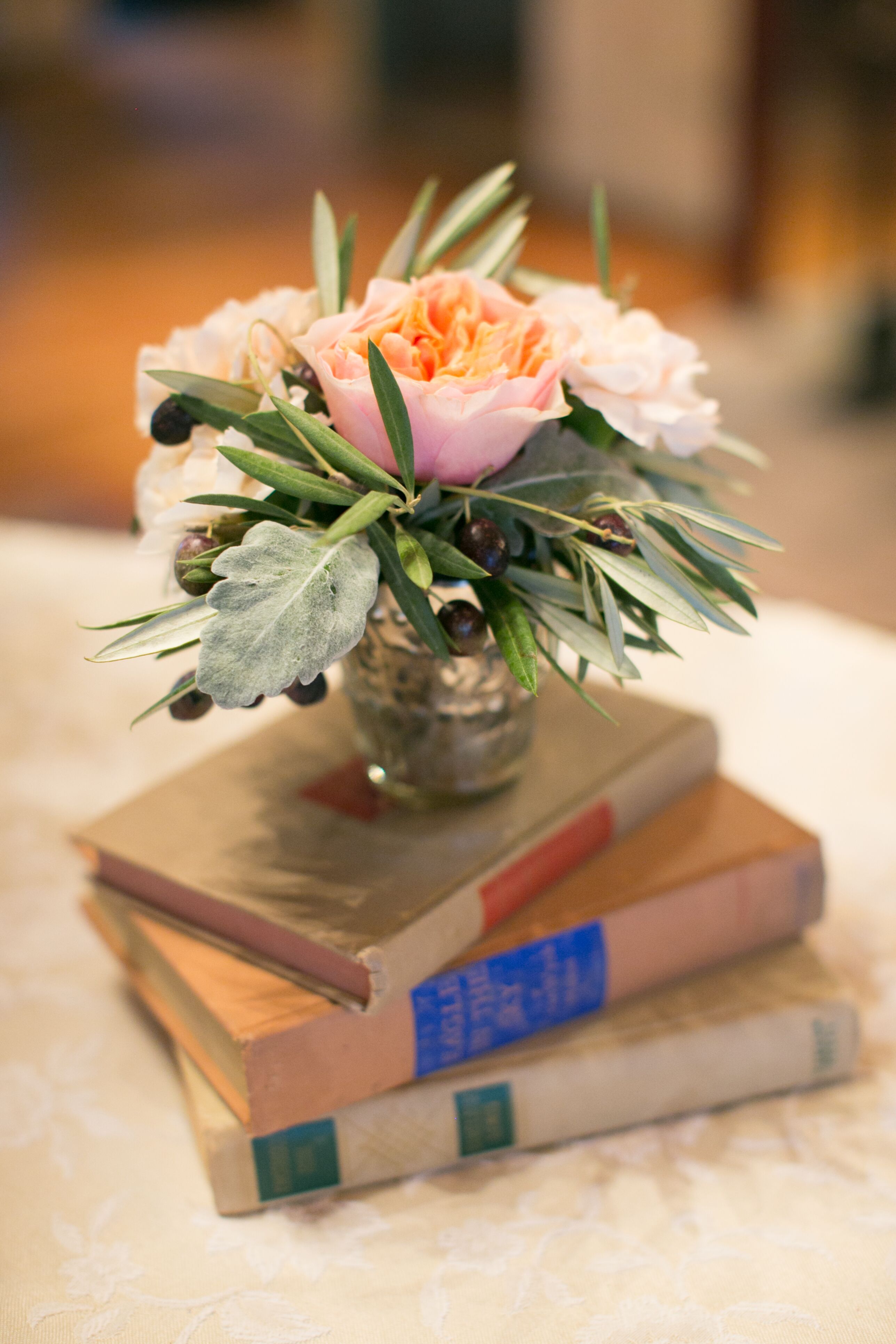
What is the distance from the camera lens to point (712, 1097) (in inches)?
23.4

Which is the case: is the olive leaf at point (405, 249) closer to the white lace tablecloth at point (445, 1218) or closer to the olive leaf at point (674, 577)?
the olive leaf at point (674, 577)

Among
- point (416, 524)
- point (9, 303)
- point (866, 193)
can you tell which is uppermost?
point (416, 524)

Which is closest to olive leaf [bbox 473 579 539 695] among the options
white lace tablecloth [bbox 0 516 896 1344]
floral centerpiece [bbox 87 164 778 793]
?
floral centerpiece [bbox 87 164 778 793]

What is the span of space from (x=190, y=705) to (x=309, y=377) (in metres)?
0.16

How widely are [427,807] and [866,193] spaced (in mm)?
3073

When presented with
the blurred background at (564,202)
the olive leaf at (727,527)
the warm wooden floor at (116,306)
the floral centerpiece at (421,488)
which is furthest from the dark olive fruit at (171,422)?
the warm wooden floor at (116,306)

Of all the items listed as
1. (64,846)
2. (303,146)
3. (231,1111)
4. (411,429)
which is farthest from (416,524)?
(303,146)

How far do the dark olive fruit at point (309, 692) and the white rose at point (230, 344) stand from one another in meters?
0.14

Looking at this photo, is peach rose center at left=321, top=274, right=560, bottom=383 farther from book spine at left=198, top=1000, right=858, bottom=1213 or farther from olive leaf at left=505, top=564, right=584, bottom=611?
book spine at left=198, top=1000, right=858, bottom=1213

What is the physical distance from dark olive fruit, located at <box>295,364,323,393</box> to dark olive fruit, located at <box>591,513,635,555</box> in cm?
14

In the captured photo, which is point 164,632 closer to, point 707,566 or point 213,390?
point 213,390

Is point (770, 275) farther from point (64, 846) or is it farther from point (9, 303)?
point (64, 846)

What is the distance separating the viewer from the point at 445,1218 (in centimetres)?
54

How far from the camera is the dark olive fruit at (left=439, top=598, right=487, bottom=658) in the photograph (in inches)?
20.4
